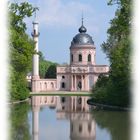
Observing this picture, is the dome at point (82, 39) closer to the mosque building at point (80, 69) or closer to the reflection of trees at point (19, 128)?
the mosque building at point (80, 69)

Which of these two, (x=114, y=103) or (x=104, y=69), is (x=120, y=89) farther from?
(x=104, y=69)

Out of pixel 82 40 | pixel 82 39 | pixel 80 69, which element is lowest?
pixel 80 69

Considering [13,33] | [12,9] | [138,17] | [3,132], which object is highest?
[12,9]

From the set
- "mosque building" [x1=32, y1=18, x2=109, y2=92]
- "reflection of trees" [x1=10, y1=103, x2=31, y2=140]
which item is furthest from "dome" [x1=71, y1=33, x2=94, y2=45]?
"reflection of trees" [x1=10, y1=103, x2=31, y2=140]

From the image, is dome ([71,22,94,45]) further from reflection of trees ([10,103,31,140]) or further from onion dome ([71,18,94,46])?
reflection of trees ([10,103,31,140])

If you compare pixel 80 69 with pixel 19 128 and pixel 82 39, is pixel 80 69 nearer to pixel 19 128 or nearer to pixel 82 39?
pixel 82 39

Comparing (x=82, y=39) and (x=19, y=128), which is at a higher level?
(x=82, y=39)

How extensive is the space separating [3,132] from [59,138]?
877 centimetres

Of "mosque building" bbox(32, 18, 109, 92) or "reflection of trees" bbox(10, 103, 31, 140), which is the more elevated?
"mosque building" bbox(32, 18, 109, 92)

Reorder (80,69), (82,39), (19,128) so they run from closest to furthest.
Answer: (19,128) → (82,39) → (80,69)

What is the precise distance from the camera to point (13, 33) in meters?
18.9

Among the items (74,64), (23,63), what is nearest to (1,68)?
(23,63)

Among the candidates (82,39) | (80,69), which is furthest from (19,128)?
(80,69)

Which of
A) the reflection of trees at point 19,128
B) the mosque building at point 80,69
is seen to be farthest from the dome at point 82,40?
the reflection of trees at point 19,128
